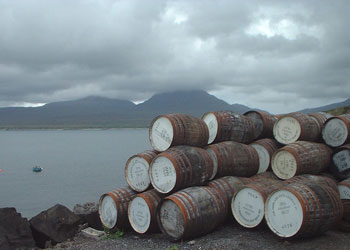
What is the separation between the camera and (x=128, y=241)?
837 centimetres

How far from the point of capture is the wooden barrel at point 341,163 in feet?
30.0

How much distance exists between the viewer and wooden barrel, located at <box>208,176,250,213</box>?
329 inches

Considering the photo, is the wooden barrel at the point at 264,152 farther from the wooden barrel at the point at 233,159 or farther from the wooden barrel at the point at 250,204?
the wooden barrel at the point at 250,204

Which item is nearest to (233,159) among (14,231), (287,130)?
(287,130)

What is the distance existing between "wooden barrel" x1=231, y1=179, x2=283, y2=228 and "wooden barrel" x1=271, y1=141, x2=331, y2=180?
3.56 ft

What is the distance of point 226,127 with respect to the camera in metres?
10.2

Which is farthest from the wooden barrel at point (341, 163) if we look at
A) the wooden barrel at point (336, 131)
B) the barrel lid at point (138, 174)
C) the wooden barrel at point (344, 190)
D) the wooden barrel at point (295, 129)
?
the barrel lid at point (138, 174)

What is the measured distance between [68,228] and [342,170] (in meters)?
7.54

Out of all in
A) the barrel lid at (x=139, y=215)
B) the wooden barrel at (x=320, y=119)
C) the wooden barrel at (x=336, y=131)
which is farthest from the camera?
the wooden barrel at (x=320, y=119)

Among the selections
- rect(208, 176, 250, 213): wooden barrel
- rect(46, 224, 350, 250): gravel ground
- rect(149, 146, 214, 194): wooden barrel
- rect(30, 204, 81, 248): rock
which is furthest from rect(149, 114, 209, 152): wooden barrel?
rect(30, 204, 81, 248): rock

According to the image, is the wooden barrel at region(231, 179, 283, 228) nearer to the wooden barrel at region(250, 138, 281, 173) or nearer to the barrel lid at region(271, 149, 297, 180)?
the barrel lid at region(271, 149, 297, 180)

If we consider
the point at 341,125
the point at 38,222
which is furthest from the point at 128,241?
the point at 341,125

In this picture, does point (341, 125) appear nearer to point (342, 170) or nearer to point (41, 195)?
point (342, 170)

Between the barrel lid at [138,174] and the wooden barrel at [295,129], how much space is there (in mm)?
4146
